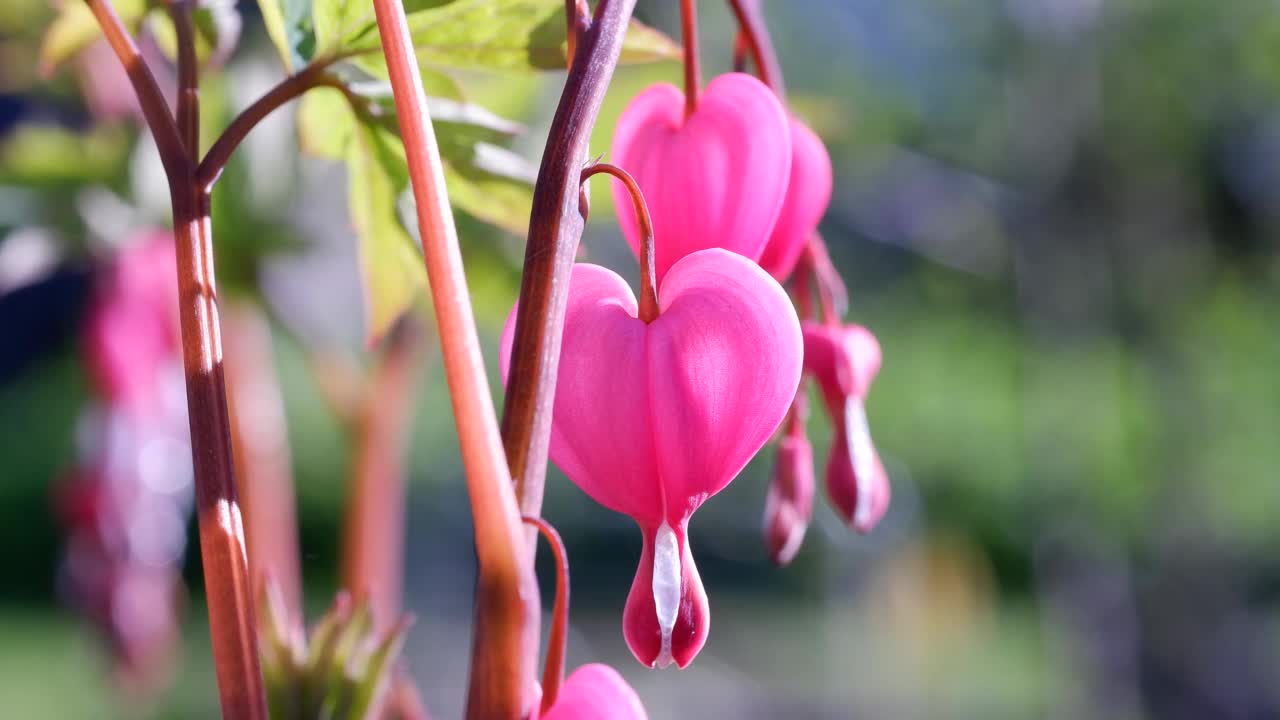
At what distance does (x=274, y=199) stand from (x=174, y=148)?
61cm

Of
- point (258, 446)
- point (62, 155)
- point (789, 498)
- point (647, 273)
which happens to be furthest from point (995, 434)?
point (647, 273)

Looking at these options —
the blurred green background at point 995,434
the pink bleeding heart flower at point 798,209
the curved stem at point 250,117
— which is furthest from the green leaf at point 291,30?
the blurred green background at point 995,434

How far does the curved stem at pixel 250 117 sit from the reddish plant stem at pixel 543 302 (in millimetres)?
70

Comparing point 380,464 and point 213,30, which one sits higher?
point 213,30

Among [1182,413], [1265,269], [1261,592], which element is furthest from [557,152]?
[1261,592]

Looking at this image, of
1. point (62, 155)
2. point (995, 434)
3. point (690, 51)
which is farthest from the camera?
point (995, 434)

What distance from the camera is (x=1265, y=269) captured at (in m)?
8.77

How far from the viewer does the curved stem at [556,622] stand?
0.19 metres

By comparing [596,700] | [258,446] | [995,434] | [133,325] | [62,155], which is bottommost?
[995,434]

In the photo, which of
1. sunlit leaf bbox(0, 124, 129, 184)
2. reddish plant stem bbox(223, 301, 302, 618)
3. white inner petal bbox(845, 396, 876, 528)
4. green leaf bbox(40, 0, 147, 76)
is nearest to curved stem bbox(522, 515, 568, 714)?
white inner petal bbox(845, 396, 876, 528)

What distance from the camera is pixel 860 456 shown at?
0.30 meters

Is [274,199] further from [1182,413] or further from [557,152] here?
[1182,413]

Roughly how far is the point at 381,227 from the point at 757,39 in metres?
0.11

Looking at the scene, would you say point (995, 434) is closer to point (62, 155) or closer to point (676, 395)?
point (62, 155)
